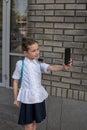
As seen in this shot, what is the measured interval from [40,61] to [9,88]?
1.76 metres

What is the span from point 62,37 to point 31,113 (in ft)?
4.34

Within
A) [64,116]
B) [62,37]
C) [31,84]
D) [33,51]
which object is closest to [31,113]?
[31,84]

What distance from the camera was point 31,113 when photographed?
180 inches

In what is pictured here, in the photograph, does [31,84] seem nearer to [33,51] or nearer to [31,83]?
[31,83]

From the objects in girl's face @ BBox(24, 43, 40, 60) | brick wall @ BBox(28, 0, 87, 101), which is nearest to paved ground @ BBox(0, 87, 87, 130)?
brick wall @ BBox(28, 0, 87, 101)

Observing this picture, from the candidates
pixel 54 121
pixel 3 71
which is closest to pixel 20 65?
pixel 54 121

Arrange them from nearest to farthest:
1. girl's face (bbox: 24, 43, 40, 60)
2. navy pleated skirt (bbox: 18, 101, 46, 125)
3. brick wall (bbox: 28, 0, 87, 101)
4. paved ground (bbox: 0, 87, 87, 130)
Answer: girl's face (bbox: 24, 43, 40, 60) < navy pleated skirt (bbox: 18, 101, 46, 125) < brick wall (bbox: 28, 0, 87, 101) < paved ground (bbox: 0, 87, 87, 130)

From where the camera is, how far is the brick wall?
5.23m

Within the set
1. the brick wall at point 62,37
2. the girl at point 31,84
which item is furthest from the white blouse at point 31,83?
the brick wall at point 62,37

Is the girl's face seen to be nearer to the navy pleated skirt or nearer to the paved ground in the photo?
the navy pleated skirt

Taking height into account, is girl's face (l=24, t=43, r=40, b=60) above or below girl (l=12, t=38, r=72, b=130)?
above

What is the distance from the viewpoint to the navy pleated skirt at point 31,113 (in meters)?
4.54

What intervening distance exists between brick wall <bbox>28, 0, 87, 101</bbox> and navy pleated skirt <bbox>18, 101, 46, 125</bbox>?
3.00ft

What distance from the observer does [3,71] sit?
6336 mm
